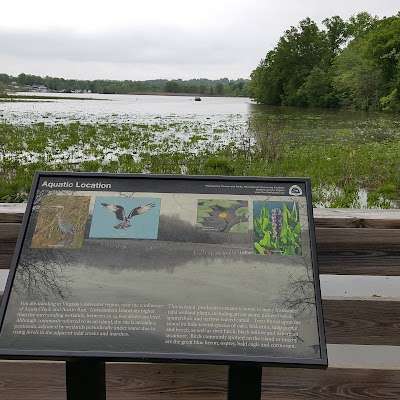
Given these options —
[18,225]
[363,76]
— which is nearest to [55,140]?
[18,225]

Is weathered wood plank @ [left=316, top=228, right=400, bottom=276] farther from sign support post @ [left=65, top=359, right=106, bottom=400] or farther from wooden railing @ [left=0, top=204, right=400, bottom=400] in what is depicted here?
sign support post @ [left=65, top=359, right=106, bottom=400]

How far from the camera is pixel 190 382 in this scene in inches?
91.1

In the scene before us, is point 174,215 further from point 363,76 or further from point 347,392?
point 363,76

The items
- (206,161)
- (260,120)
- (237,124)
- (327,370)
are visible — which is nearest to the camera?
(327,370)

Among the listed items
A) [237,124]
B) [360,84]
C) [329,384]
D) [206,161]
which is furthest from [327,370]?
[360,84]

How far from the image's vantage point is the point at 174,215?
1.86 metres

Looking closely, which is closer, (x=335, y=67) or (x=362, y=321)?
(x=362, y=321)

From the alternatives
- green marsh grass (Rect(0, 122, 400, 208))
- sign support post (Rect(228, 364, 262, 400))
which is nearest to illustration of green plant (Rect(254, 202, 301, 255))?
sign support post (Rect(228, 364, 262, 400))

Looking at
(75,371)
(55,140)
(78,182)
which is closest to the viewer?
(75,371)

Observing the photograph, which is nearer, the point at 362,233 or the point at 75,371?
the point at 75,371

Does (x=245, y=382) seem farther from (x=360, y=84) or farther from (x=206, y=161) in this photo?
(x=360, y=84)

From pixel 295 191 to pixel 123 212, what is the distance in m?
0.54

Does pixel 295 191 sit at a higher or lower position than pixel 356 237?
higher

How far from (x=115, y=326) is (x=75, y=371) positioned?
229 mm
